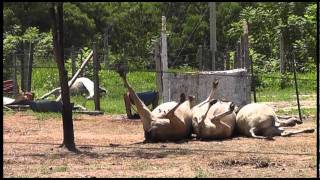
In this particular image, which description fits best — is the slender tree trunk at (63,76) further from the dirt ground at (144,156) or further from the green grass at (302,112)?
the green grass at (302,112)

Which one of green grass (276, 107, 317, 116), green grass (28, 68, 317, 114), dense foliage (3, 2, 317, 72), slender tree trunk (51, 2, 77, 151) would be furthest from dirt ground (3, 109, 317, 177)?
dense foliage (3, 2, 317, 72)

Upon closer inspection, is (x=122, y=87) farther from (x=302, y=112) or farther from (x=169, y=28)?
(x=169, y=28)

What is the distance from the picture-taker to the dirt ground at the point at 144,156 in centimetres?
730

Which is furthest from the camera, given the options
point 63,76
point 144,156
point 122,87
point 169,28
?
point 169,28

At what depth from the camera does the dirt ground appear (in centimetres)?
730

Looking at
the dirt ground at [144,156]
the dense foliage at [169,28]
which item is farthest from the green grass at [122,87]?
the dirt ground at [144,156]

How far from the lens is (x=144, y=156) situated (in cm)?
874

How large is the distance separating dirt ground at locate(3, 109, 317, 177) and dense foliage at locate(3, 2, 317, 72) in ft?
42.1

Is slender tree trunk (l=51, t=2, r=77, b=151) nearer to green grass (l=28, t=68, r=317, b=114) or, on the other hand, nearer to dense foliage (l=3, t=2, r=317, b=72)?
green grass (l=28, t=68, r=317, b=114)

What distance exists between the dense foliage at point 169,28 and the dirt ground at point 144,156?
12.8 metres

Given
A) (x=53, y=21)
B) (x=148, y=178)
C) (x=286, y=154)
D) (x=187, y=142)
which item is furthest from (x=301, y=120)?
(x=148, y=178)

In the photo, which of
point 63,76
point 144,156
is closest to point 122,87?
point 63,76

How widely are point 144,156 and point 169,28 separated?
80.6 feet

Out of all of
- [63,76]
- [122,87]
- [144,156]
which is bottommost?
[122,87]
